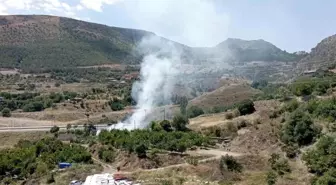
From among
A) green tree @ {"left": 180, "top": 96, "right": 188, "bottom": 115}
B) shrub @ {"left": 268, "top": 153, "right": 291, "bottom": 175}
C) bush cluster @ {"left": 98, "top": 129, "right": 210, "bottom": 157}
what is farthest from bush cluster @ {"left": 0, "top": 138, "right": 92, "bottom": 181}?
green tree @ {"left": 180, "top": 96, "right": 188, "bottom": 115}

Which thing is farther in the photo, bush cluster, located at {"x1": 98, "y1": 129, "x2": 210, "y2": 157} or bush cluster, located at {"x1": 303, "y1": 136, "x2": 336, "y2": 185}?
bush cluster, located at {"x1": 98, "y1": 129, "x2": 210, "y2": 157}

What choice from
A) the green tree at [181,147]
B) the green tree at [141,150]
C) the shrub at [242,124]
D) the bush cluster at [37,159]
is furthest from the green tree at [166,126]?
the green tree at [141,150]

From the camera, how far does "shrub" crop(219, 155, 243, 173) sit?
38.1m

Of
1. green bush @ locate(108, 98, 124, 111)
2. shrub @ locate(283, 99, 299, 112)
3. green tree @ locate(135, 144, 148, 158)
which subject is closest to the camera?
green tree @ locate(135, 144, 148, 158)

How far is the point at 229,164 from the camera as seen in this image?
38.5 meters

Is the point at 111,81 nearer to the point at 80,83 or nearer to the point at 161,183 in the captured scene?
the point at 80,83

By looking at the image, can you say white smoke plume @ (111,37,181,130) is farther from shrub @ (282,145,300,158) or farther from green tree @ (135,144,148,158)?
shrub @ (282,145,300,158)

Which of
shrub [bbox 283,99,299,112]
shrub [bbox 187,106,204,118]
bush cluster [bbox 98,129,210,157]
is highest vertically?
shrub [bbox 283,99,299,112]

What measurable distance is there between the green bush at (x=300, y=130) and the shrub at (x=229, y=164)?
223 inches

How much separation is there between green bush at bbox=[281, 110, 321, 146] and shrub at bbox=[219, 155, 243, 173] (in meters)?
5.66

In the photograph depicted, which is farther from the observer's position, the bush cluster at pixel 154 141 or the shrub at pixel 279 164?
the bush cluster at pixel 154 141

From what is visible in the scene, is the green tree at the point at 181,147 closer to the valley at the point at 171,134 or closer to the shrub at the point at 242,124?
the valley at the point at 171,134

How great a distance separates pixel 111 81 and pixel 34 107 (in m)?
41.1

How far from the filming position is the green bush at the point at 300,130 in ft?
134
